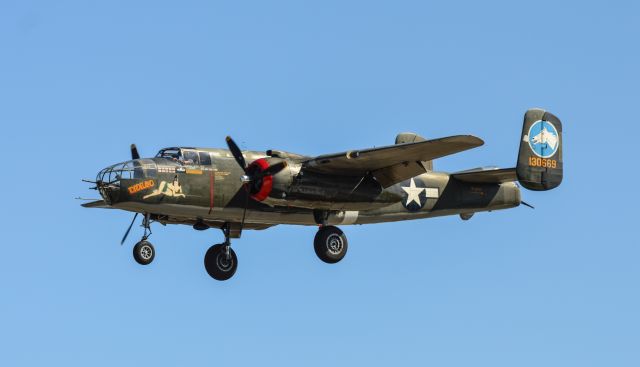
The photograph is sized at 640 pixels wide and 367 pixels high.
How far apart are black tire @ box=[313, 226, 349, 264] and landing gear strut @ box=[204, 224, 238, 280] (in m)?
2.51

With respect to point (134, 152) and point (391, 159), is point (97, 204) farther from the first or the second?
point (391, 159)

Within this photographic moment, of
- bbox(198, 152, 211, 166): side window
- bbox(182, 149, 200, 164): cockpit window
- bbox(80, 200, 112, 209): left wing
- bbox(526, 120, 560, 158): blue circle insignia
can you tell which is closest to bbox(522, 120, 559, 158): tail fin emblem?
bbox(526, 120, 560, 158): blue circle insignia

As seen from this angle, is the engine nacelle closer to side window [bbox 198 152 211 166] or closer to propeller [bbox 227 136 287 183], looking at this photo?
propeller [bbox 227 136 287 183]

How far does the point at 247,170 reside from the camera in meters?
31.6

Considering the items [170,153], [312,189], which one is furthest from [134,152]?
[312,189]

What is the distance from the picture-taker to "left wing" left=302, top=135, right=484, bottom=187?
98.7 feet

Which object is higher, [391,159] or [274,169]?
[391,159]

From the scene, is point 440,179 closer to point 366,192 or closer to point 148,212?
point 366,192

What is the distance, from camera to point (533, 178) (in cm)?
3400

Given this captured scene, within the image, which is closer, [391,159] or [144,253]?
[391,159]

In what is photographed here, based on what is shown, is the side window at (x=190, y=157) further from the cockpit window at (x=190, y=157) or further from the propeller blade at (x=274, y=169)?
the propeller blade at (x=274, y=169)

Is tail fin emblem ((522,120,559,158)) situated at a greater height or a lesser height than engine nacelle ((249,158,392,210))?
greater

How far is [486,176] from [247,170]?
24.2 ft

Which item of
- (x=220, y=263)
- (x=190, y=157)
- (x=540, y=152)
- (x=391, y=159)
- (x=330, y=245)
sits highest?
(x=540, y=152)
